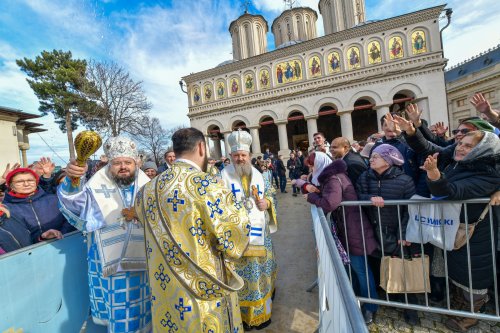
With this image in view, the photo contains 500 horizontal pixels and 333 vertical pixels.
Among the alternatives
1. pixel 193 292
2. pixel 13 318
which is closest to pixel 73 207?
pixel 13 318

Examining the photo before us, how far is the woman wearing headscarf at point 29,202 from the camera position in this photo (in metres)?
2.17

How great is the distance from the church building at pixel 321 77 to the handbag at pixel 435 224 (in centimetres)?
1434

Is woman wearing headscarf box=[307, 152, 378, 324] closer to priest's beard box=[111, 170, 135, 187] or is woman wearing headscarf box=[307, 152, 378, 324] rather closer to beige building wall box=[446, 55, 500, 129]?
priest's beard box=[111, 170, 135, 187]

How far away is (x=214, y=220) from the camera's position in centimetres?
135

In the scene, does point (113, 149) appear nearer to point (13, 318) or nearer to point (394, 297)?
point (13, 318)

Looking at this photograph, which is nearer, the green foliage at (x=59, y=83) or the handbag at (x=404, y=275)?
the handbag at (x=404, y=275)

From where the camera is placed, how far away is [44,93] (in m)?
17.1

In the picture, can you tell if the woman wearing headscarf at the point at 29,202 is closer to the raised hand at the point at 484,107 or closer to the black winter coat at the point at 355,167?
the black winter coat at the point at 355,167

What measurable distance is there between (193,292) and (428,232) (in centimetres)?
229

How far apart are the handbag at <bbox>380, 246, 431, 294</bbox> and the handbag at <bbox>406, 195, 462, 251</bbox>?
0.23m

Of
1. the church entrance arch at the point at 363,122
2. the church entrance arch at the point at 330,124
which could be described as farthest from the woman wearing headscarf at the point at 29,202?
the church entrance arch at the point at 363,122

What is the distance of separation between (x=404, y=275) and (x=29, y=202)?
12.6ft

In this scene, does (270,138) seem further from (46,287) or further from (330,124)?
(46,287)

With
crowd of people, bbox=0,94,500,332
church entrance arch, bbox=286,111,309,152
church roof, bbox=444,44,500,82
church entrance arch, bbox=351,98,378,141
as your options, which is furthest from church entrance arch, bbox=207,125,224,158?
church roof, bbox=444,44,500,82
